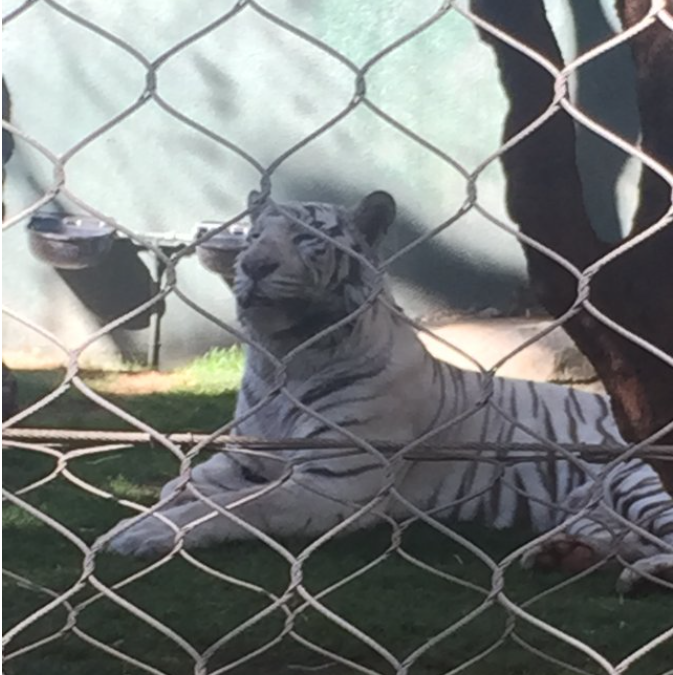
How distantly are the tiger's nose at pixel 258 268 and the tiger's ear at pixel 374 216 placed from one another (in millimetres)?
162

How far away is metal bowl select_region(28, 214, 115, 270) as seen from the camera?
11.2 ft

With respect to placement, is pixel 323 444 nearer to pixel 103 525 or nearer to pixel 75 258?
pixel 103 525

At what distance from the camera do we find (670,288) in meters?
1.75

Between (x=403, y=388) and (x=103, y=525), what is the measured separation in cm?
55

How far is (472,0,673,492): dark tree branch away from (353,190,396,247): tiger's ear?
8.4 inches

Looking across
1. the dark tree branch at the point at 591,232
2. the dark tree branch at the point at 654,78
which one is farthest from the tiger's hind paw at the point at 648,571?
the dark tree branch at the point at 654,78

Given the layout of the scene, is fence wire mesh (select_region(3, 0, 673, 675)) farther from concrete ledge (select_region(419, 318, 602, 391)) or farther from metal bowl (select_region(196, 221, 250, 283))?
metal bowl (select_region(196, 221, 250, 283))

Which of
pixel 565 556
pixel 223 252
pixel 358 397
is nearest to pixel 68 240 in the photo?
pixel 223 252

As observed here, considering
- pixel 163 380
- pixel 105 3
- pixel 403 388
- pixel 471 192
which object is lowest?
pixel 163 380

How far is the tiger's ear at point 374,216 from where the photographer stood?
7.42ft

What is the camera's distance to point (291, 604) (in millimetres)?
1492

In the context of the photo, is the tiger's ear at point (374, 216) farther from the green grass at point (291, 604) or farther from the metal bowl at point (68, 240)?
the metal bowl at point (68, 240)

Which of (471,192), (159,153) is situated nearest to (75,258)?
(159,153)

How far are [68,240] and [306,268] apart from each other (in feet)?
4.40
